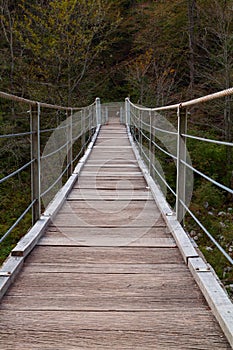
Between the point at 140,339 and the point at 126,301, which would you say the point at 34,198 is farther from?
the point at 140,339

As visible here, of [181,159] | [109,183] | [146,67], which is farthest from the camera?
[146,67]

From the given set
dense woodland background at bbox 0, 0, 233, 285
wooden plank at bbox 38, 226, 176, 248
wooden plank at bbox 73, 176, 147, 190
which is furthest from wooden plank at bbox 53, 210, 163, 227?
dense woodland background at bbox 0, 0, 233, 285

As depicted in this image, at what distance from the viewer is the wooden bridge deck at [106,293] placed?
150cm

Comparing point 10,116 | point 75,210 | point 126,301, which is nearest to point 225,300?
point 126,301

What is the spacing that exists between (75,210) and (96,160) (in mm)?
3199

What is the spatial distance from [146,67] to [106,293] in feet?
46.1

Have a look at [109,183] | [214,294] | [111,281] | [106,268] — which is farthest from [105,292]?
[109,183]

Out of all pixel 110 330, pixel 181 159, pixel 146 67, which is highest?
pixel 146 67

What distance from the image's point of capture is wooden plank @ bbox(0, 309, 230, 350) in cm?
146

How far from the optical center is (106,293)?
6.10ft

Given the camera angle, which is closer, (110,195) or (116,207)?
(116,207)

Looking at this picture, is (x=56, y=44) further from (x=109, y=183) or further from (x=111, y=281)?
(x=111, y=281)

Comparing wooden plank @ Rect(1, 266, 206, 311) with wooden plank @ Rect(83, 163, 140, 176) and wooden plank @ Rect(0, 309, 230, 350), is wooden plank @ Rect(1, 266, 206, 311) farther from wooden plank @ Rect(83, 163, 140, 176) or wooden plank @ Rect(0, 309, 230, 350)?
wooden plank @ Rect(83, 163, 140, 176)

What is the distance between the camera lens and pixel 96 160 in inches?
257
